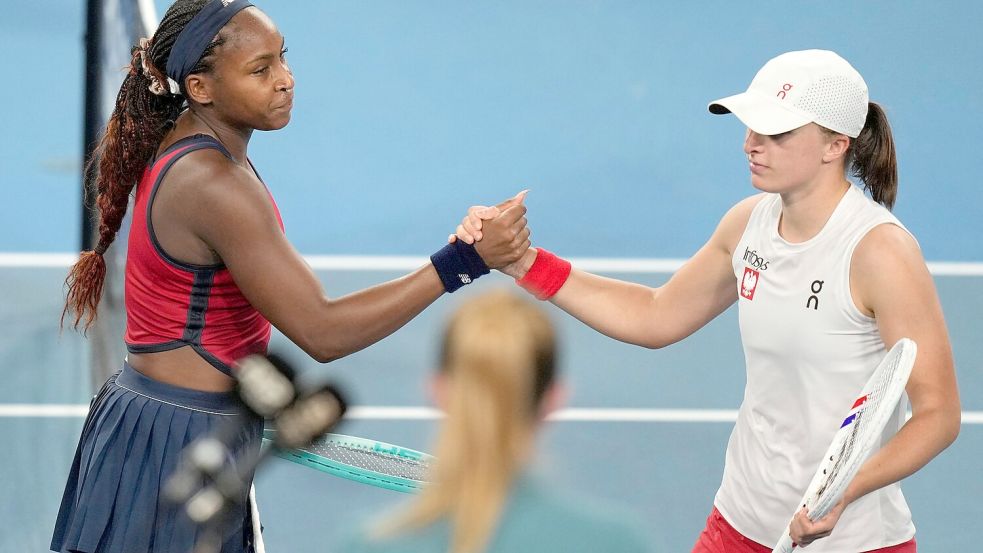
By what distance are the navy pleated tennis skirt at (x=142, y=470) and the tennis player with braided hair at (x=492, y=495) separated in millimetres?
1278

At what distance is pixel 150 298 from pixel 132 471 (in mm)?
438

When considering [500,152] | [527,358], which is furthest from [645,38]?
[527,358]

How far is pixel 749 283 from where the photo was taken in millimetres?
3594

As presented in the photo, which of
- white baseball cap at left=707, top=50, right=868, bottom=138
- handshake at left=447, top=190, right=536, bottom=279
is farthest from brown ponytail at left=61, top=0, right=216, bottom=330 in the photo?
white baseball cap at left=707, top=50, right=868, bottom=138

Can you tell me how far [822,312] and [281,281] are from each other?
4.41 ft

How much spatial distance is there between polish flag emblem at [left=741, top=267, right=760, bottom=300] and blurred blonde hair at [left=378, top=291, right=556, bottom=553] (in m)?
1.36

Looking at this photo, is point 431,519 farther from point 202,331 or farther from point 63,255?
point 63,255

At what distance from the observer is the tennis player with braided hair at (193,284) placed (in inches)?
130

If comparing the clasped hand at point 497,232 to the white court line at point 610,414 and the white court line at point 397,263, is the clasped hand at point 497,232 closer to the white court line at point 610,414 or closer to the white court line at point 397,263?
the white court line at point 610,414

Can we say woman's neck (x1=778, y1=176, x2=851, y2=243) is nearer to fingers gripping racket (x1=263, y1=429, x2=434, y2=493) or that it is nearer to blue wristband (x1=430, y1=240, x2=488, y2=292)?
blue wristband (x1=430, y1=240, x2=488, y2=292)

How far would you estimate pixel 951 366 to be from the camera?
3254 millimetres

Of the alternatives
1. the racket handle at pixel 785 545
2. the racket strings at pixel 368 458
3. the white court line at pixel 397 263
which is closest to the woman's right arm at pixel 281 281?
the racket strings at pixel 368 458

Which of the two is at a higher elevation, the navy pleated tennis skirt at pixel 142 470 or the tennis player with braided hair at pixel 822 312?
the tennis player with braided hair at pixel 822 312

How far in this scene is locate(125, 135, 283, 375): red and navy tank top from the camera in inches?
132
